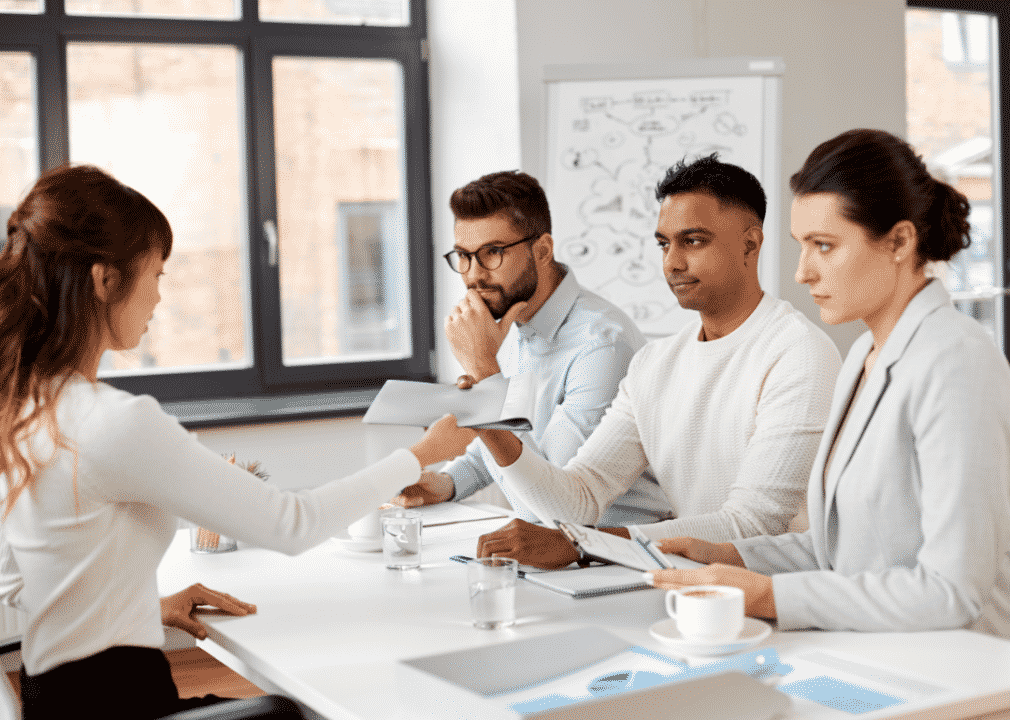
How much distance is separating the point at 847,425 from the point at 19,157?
127 inches

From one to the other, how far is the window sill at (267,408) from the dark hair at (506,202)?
149 cm

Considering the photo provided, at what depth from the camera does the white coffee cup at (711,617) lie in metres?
1.28

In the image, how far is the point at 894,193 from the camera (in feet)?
4.95

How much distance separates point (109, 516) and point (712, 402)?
44.0 inches

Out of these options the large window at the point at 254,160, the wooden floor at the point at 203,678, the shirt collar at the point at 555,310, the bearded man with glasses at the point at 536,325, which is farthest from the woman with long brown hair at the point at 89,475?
the large window at the point at 254,160

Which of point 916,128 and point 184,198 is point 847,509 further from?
point 916,128

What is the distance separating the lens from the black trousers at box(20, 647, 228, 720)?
1.36 meters

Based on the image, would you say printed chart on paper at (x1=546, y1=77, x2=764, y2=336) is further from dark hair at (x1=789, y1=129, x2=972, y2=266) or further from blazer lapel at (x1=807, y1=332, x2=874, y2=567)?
dark hair at (x1=789, y1=129, x2=972, y2=266)

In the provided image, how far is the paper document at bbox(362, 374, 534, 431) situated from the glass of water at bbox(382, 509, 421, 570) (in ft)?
0.55

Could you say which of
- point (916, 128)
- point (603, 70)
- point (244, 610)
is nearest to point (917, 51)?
point (916, 128)

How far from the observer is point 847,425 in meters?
1.52

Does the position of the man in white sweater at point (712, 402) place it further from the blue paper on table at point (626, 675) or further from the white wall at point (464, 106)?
the white wall at point (464, 106)

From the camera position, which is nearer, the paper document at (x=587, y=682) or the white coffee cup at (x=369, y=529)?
the paper document at (x=587, y=682)

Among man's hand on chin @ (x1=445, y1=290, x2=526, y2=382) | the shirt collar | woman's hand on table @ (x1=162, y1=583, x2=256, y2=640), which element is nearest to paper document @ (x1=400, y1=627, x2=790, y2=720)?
woman's hand on table @ (x1=162, y1=583, x2=256, y2=640)
